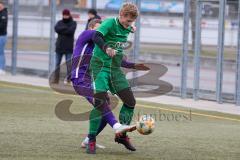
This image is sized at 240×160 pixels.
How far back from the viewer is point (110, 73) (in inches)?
362

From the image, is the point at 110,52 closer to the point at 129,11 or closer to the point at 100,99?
the point at 129,11

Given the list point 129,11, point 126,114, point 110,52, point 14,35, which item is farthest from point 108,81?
point 14,35

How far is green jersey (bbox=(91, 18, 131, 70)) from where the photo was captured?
29.8ft

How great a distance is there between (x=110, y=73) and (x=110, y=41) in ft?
1.31

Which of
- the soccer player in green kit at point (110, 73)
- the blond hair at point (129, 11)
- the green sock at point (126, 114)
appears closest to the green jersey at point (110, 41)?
the soccer player in green kit at point (110, 73)

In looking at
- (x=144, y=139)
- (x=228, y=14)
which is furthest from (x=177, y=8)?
(x=144, y=139)

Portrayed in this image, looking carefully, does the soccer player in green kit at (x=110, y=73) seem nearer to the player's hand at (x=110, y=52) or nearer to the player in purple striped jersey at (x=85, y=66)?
the player in purple striped jersey at (x=85, y=66)

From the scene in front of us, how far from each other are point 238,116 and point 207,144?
377cm

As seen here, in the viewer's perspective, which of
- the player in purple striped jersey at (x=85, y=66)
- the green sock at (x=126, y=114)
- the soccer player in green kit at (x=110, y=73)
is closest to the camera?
the soccer player in green kit at (x=110, y=73)

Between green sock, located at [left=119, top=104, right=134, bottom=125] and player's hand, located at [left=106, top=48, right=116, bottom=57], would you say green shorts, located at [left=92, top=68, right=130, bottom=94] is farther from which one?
player's hand, located at [left=106, top=48, right=116, bottom=57]

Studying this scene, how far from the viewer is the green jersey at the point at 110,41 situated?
29.8 ft

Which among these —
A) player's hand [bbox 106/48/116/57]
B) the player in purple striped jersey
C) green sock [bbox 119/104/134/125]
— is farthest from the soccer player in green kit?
player's hand [bbox 106/48/116/57]

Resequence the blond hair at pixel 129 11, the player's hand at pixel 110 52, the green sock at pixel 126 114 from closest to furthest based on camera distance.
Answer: the player's hand at pixel 110 52, the blond hair at pixel 129 11, the green sock at pixel 126 114

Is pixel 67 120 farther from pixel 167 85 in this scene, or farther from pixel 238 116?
pixel 167 85
